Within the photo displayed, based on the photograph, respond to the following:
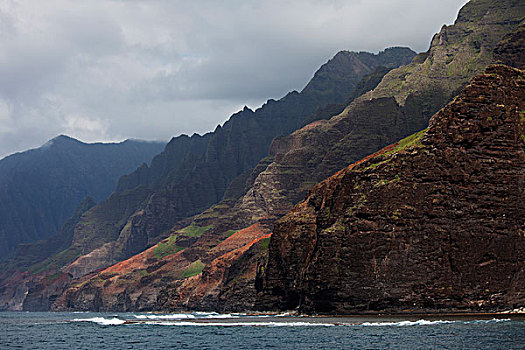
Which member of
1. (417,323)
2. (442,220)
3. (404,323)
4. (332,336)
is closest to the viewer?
(332,336)

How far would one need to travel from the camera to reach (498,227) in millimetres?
125750

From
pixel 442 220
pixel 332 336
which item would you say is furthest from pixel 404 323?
pixel 442 220

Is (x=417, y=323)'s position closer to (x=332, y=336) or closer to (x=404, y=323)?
(x=404, y=323)

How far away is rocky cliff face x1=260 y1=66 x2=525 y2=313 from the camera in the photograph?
12519cm

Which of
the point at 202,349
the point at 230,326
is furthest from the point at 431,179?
the point at 202,349

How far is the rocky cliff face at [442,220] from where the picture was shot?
125188 mm

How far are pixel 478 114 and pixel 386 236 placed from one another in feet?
Answer: 94.3

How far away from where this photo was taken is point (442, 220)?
129m

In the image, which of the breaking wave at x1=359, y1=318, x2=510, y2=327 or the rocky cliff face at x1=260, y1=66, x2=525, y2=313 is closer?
the breaking wave at x1=359, y1=318, x2=510, y2=327

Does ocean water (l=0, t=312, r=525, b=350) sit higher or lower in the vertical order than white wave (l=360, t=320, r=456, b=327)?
lower

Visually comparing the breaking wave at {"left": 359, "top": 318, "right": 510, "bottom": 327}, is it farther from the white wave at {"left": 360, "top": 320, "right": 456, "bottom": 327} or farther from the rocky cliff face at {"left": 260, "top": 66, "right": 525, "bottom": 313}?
the rocky cliff face at {"left": 260, "top": 66, "right": 525, "bottom": 313}

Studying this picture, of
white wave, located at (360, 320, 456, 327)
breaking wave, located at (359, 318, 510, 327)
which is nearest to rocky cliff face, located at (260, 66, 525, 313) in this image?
breaking wave, located at (359, 318, 510, 327)

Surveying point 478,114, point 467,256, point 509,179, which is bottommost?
point 467,256

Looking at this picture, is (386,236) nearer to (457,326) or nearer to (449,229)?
(449,229)
